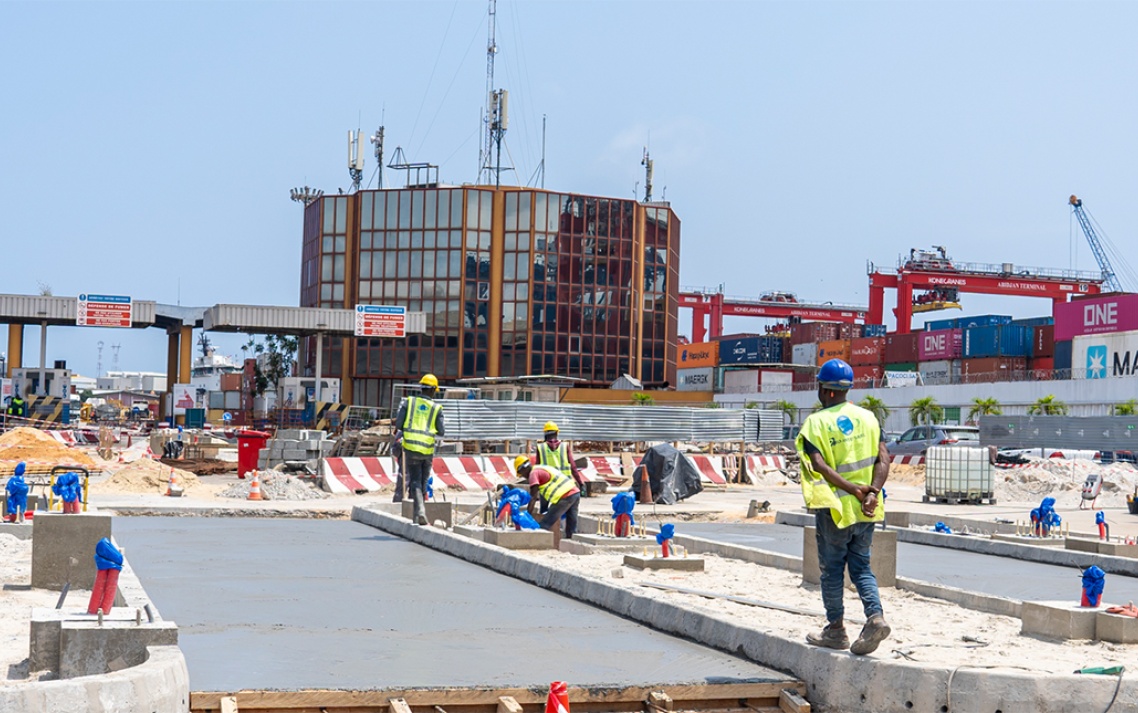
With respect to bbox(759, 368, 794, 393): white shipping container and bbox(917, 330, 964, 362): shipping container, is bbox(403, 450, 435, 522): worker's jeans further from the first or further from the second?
bbox(759, 368, 794, 393): white shipping container

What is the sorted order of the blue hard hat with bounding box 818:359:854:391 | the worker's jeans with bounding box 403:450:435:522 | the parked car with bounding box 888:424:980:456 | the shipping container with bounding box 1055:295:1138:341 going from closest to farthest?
the blue hard hat with bounding box 818:359:854:391 → the worker's jeans with bounding box 403:450:435:522 → the parked car with bounding box 888:424:980:456 → the shipping container with bounding box 1055:295:1138:341

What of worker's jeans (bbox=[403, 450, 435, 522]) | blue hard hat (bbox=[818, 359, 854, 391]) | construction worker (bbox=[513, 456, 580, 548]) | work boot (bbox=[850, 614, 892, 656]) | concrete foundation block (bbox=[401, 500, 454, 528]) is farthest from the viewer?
concrete foundation block (bbox=[401, 500, 454, 528])

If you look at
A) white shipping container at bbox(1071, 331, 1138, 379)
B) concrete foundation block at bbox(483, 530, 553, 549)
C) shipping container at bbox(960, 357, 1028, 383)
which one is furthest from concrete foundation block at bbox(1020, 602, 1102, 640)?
shipping container at bbox(960, 357, 1028, 383)

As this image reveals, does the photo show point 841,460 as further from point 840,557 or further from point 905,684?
point 905,684

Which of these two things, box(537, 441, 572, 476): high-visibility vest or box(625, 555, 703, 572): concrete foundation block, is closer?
box(625, 555, 703, 572): concrete foundation block

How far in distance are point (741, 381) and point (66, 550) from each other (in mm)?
96605

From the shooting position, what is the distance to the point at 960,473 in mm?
28141

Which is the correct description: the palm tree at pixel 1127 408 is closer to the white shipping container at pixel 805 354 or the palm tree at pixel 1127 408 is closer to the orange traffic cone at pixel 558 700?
the white shipping container at pixel 805 354

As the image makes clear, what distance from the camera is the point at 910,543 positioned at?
17938 mm

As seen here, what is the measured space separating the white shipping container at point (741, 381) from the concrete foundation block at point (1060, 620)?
9212cm

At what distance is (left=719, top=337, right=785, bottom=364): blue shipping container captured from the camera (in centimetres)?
10912

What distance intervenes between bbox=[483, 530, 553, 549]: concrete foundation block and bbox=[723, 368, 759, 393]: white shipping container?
286 ft

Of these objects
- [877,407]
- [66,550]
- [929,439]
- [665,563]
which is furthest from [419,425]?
[877,407]

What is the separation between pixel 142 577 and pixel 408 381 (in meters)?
70.6
